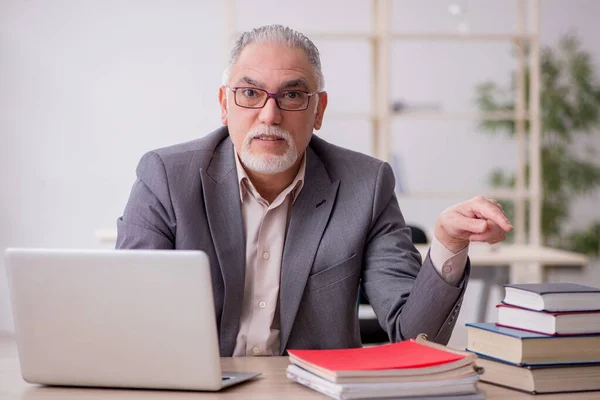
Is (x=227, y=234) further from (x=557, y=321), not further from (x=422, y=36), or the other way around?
(x=422, y=36)

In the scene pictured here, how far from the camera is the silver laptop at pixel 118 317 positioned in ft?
3.76

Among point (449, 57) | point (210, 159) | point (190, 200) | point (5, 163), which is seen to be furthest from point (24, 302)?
point (449, 57)

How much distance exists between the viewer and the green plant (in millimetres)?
5602

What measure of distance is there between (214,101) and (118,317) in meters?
Result: 4.56

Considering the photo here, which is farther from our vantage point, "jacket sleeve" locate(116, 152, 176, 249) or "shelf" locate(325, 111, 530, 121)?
"shelf" locate(325, 111, 530, 121)

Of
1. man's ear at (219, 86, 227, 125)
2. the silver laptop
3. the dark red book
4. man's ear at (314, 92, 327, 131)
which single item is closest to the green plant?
man's ear at (314, 92, 327, 131)

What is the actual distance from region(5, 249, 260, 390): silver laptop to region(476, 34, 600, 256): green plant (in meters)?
4.63

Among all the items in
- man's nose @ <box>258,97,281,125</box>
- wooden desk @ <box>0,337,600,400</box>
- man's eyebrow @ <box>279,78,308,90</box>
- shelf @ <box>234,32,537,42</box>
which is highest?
shelf @ <box>234,32,537,42</box>

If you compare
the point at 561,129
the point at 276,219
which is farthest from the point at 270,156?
the point at 561,129

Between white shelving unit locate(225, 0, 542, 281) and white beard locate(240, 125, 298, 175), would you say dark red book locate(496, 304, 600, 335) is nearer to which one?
white beard locate(240, 125, 298, 175)

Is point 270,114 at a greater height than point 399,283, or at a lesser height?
greater

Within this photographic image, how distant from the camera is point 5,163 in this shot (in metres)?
5.45

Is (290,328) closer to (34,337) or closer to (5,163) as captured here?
(34,337)

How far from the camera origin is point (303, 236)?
1.80 meters
